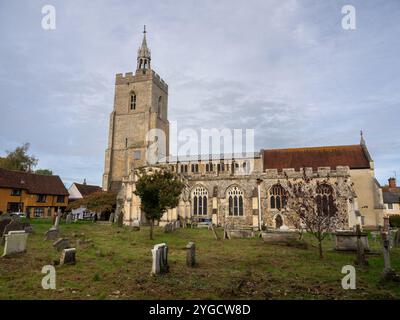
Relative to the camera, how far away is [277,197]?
3108cm

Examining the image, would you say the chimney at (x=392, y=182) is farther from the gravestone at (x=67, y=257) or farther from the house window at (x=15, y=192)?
the house window at (x=15, y=192)

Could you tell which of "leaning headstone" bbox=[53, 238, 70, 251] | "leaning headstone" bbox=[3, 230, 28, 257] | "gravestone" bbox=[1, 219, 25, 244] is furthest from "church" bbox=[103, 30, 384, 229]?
"leaning headstone" bbox=[3, 230, 28, 257]

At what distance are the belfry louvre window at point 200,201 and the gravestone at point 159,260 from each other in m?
24.5

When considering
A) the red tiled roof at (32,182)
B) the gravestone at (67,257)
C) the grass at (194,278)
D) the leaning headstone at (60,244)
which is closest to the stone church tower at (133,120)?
the red tiled roof at (32,182)

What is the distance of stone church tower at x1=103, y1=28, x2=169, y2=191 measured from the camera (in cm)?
4388

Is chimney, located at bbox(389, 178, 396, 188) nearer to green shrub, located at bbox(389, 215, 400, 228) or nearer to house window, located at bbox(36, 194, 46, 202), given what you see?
green shrub, located at bbox(389, 215, 400, 228)

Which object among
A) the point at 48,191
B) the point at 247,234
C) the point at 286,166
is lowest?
the point at 247,234

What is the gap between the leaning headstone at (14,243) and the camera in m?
10.6

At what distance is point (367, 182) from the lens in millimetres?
31281

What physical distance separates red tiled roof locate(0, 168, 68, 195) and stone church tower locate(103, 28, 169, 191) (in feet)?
24.8
